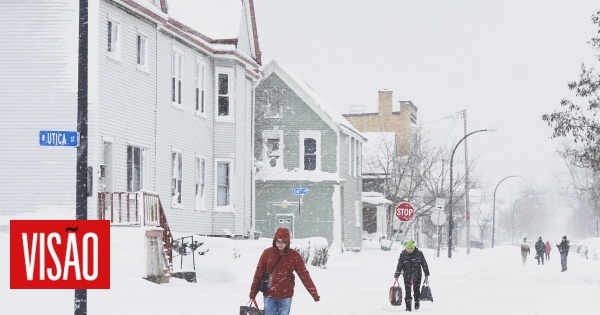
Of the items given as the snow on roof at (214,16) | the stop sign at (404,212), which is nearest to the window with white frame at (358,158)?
the stop sign at (404,212)

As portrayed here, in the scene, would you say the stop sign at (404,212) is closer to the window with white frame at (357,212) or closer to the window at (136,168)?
the window at (136,168)

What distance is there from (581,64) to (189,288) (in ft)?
47.3

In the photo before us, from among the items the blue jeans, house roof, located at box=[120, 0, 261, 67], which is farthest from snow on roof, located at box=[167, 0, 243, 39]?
the blue jeans

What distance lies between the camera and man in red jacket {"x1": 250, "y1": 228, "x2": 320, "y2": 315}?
13016 mm

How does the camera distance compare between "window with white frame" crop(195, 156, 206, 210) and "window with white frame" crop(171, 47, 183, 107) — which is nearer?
"window with white frame" crop(171, 47, 183, 107)

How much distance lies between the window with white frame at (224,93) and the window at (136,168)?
663cm

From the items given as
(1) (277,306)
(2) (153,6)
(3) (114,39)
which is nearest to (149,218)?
(3) (114,39)

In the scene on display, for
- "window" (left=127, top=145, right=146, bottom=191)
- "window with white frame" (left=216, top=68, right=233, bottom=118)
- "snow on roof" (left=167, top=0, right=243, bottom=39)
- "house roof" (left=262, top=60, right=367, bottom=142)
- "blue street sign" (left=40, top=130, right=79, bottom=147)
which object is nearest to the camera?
"blue street sign" (left=40, top=130, right=79, bottom=147)

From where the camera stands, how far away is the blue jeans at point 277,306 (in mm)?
13078

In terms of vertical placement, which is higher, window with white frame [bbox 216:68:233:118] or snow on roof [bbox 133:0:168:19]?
snow on roof [bbox 133:0:168:19]

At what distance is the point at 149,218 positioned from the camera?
80.6 feet

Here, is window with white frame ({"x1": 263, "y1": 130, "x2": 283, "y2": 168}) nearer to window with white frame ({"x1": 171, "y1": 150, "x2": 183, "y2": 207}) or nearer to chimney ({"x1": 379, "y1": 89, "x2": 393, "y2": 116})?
window with white frame ({"x1": 171, "y1": 150, "x2": 183, "y2": 207})

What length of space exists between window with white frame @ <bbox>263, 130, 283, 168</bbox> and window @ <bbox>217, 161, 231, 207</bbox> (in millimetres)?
16537

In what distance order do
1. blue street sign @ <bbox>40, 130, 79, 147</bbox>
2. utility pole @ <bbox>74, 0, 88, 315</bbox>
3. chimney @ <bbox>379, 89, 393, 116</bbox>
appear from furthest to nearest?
chimney @ <bbox>379, 89, 393, 116</bbox> → blue street sign @ <bbox>40, 130, 79, 147</bbox> → utility pole @ <bbox>74, 0, 88, 315</bbox>
